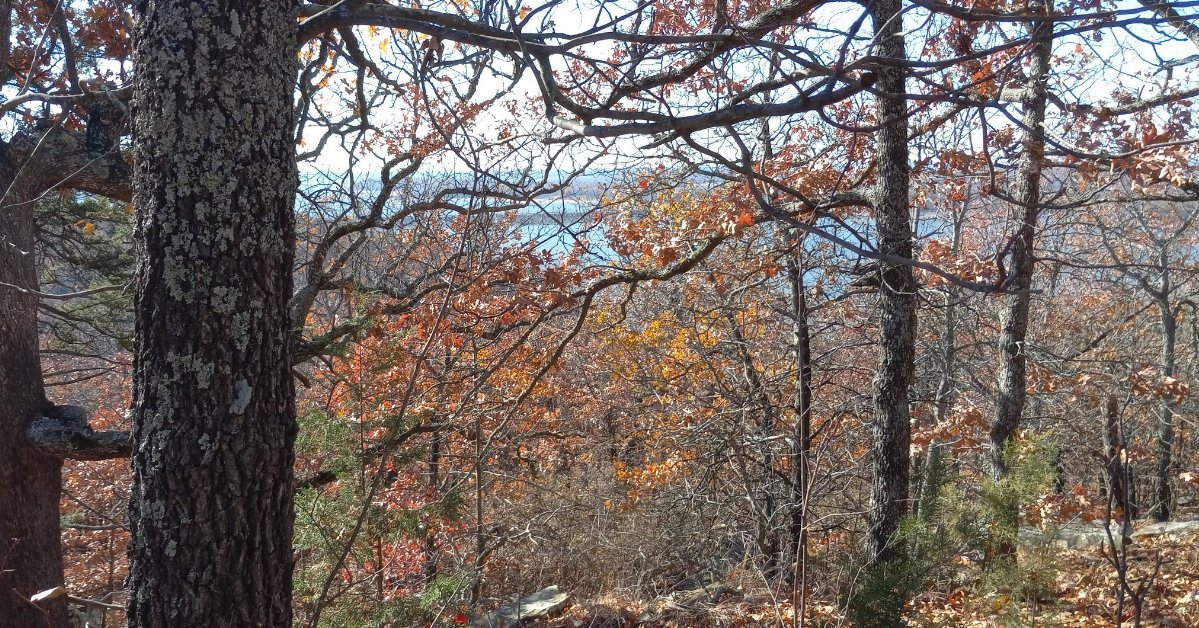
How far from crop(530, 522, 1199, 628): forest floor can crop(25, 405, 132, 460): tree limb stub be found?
366 cm

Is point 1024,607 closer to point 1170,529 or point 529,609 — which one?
point 529,609

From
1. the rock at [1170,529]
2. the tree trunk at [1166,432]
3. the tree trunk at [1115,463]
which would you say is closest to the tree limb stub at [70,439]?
the tree trunk at [1115,463]

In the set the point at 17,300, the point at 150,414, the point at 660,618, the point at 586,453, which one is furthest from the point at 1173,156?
the point at 586,453

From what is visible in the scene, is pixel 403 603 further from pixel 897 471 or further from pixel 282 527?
pixel 897 471

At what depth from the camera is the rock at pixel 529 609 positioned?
6357 mm

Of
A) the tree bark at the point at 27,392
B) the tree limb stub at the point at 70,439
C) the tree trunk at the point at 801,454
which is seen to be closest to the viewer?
the tree trunk at the point at 801,454

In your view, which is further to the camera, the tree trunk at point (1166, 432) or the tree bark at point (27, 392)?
the tree trunk at point (1166, 432)

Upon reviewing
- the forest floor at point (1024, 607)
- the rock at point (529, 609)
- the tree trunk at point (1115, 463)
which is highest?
the tree trunk at point (1115, 463)

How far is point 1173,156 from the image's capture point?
14.9 feet

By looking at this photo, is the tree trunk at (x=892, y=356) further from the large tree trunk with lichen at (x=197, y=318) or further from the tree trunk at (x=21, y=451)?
the tree trunk at (x=21, y=451)

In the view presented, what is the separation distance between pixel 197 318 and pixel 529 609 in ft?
17.9

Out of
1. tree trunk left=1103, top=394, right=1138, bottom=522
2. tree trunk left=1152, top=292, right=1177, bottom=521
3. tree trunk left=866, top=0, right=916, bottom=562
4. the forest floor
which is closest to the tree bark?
the forest floor

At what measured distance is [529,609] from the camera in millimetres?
6770

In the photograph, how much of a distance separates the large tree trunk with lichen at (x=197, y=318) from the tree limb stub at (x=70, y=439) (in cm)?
291
